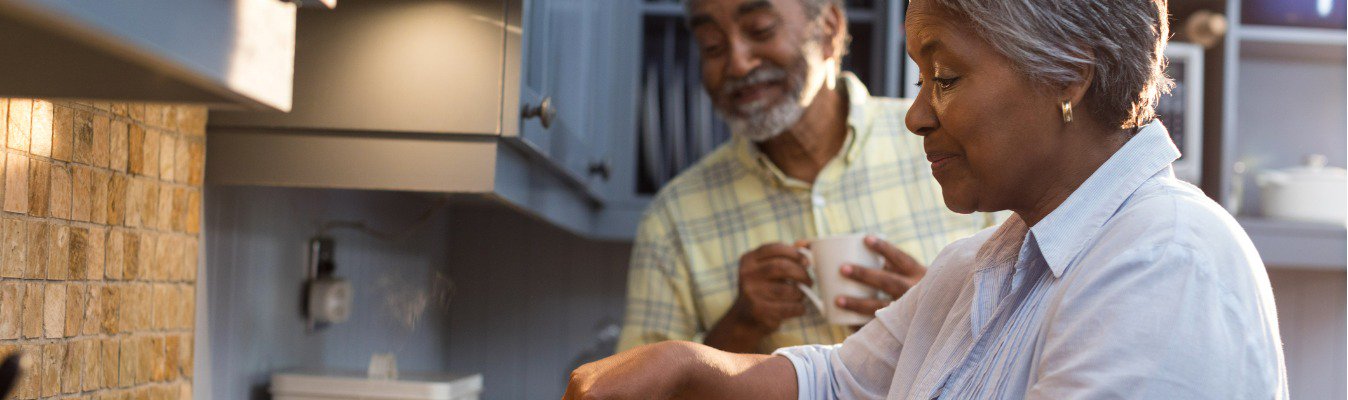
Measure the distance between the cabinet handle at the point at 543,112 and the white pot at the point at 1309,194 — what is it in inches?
67.6

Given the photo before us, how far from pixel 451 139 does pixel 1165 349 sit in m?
0.63

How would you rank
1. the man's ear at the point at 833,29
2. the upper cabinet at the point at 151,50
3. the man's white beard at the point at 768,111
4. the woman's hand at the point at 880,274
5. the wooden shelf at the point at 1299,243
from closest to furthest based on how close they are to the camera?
the upper cabinet at the point at 151,50
the woman's hand at the point at 880,274
the man's white beard at the point at 768,111
the man's ear at the point at 833,29
the wooden shelf at the point at 1299,243

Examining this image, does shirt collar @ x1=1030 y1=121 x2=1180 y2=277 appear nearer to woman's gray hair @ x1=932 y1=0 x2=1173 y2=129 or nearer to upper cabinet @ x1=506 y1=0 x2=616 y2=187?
woman's gray hair @ x1=932 y1=0 x2=1173 y2=129

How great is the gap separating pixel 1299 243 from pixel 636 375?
1851 millimetres

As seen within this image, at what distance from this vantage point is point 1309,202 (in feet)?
7.46

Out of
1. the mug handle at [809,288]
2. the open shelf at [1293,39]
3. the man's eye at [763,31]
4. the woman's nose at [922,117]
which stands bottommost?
the mug handle at [809,288]

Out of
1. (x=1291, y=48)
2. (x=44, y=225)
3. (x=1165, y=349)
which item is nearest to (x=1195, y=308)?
(x=1165, y=349)

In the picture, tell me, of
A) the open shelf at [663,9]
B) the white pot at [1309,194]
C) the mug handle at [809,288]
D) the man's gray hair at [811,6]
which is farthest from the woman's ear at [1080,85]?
the white pot at [1309,194]

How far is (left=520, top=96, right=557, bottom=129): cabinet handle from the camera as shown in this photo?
107 centimetres

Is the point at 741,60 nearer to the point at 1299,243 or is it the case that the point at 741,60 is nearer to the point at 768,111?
the point at 768,111

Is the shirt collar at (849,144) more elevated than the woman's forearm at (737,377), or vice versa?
the shirt collar at (849,144)

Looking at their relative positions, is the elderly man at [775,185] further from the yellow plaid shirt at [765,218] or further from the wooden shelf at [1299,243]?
the wooden shelf at [1299,243]

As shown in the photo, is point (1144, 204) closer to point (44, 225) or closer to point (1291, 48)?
point (44, 225)

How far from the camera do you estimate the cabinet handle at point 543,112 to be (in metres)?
1.07
